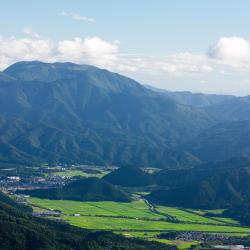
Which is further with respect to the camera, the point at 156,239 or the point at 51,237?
the point at 156,239

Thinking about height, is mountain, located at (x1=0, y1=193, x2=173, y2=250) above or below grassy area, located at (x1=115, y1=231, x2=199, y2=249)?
above

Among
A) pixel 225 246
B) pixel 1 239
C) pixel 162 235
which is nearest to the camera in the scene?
pixel 1 239

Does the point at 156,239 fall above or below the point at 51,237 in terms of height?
below

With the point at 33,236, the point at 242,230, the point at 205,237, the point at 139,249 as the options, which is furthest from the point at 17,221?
the point at 242,230

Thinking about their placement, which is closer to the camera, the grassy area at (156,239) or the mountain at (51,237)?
the mountain at (51,237)

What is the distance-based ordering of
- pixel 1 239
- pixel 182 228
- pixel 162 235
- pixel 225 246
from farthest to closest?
pixel 182 228
pixel 162 235
pixel 225 246
pixel 1 239

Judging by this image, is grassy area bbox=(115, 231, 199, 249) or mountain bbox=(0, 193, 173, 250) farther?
grassy area bbox=(115, 231, 199, 249)

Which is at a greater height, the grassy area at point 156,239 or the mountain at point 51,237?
the mountain at point 51,237

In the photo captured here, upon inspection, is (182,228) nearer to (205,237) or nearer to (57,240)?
(205,237)
